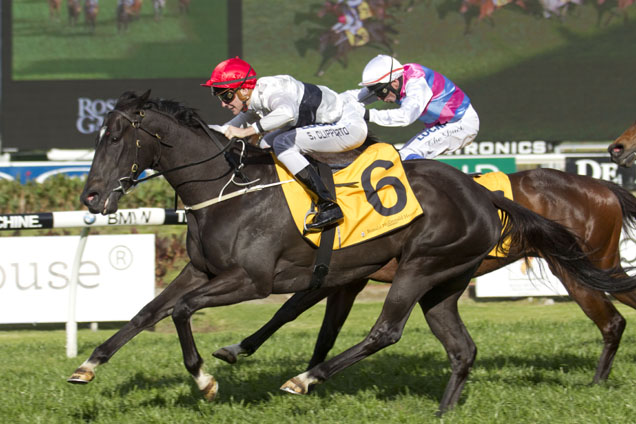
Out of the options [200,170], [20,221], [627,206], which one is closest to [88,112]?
[20,221]

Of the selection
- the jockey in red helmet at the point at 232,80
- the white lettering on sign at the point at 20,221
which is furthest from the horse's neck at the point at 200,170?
the white lettering on sign at the point at 20,221

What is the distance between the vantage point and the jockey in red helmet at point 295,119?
157 inches

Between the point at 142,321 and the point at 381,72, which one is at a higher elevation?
the point at 381,72

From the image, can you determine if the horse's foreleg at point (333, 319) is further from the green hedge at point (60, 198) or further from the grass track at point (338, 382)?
the green hedge at point (60, 198)

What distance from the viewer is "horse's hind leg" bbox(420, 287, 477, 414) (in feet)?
13.5

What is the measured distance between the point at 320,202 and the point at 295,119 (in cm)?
41

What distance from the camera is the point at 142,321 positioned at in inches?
157

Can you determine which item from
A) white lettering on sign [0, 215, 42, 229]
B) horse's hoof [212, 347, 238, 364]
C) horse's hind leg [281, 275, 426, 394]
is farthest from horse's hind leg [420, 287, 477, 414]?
white lettering on sign [0, 215, 42, 229]

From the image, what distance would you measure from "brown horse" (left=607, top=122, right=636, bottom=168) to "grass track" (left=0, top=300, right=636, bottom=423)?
1209 millimetres

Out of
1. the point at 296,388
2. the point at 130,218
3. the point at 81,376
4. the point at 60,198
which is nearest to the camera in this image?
the point at 81,376

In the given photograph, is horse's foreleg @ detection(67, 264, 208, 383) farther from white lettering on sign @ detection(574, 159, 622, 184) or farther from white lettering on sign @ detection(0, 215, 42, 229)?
white lettering on sign @ detection(574, 159, 622, 184)

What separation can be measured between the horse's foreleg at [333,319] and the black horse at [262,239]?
636 mm

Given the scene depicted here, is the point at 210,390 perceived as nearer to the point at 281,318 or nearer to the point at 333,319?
the point at 281,318

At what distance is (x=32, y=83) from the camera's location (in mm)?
12969
